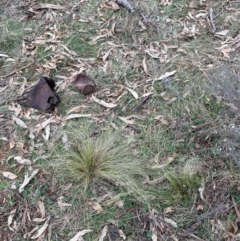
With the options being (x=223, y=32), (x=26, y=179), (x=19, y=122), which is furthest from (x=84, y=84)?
(x=223, y=32)

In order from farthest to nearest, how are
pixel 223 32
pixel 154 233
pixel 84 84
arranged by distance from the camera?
1. pixel 223 32
2. pixel 84 84
3. pixel 154 233

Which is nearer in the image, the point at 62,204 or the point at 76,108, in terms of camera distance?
the point at 62,204

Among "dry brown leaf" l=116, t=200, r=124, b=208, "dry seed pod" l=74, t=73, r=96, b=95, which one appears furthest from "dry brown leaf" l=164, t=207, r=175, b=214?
"dry seed pod" l=74, t=73, r=96, b=95

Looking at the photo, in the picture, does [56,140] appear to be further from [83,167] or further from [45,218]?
[45,218]

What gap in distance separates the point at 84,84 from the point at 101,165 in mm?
785

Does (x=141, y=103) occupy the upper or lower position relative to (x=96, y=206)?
upper

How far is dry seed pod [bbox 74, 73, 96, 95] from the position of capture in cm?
337

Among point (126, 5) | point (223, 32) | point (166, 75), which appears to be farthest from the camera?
point (126, 5)

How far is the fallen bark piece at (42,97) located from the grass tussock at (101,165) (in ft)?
1.47

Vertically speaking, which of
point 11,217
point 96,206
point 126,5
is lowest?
point 11,217

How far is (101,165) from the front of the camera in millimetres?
2857

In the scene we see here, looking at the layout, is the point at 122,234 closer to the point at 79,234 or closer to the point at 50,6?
the point at 79,234

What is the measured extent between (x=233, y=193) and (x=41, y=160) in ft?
4.13

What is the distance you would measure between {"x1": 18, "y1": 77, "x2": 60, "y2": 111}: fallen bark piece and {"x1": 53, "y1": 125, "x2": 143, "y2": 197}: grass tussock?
449 mm
